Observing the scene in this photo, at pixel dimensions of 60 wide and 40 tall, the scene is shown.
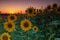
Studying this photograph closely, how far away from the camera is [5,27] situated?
105 cm

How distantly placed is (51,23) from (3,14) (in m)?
0.36

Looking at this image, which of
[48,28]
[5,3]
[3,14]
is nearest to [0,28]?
[3,14]

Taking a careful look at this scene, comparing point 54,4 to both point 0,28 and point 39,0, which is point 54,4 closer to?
point 39,0

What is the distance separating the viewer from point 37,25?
1.15 m

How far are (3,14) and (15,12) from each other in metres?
0.09

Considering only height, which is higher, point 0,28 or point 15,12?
point 15,12

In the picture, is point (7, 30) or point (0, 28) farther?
point (0, 28)

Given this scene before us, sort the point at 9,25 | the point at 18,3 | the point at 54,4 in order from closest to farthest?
the point at 9,25 → the point at 54,4 → the point at 18,3

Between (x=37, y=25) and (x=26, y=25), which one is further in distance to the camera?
(x=37, y=25)

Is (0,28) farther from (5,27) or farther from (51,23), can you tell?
(51,23)

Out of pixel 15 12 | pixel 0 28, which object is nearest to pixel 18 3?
pixel 15 12

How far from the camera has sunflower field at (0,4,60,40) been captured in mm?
1127

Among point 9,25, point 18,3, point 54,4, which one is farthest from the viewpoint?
point 18,3

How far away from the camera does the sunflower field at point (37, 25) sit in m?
1.13
